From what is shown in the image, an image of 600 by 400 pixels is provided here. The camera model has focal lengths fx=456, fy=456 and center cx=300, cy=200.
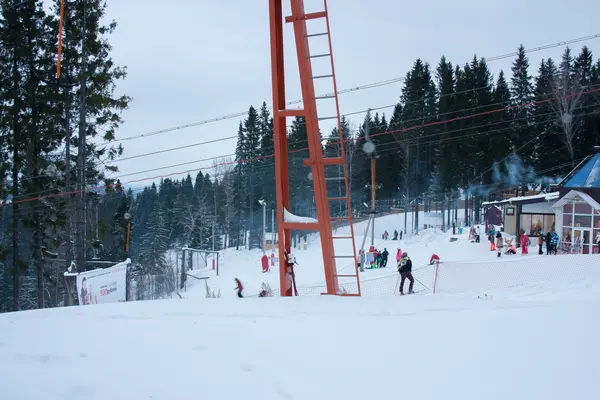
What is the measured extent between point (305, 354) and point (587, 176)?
26577 mm

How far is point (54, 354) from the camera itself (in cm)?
409

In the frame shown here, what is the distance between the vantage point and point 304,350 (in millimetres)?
4301

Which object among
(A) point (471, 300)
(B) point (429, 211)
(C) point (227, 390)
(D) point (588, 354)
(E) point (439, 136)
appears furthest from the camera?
(B) point (429, 211)

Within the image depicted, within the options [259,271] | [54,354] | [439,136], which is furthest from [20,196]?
[439,136]

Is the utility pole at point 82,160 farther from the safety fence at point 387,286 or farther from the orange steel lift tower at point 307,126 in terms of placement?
the orange steel lift tower at point 307,126

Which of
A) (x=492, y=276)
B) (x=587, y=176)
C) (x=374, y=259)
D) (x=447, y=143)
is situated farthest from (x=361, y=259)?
(x=447, y=143)

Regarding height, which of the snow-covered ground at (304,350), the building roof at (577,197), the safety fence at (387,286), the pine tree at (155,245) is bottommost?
the pine tree at (155,245)

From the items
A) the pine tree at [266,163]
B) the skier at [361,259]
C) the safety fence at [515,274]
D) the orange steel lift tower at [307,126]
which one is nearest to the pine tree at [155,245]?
the pine tree at [266,163]

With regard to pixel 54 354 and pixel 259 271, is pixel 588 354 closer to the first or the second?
pixel 54 354

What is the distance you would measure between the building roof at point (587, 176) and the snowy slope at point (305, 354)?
887 inches

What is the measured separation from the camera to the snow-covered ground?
3.40 meters

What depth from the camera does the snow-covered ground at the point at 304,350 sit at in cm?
340

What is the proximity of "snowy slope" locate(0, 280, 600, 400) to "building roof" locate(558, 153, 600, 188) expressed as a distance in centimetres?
2254

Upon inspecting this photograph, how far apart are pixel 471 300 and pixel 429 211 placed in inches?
2152
